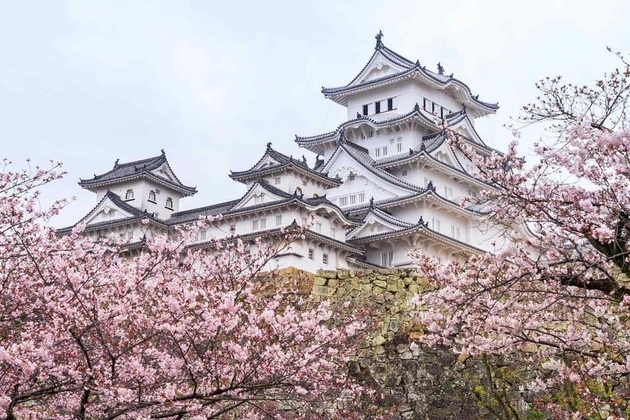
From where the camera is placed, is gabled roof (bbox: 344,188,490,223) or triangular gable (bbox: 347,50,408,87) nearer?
gabled roof (bbox: 344,188,490,223)

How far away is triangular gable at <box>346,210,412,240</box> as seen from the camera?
1272 inches

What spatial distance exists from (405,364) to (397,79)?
79.6 ft

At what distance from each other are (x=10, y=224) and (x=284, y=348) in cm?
330

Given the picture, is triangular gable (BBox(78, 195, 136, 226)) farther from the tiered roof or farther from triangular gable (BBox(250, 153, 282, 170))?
the tiered roof

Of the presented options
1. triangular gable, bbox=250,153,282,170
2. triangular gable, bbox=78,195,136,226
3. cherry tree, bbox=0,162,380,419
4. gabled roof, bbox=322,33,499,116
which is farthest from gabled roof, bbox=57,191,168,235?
cherry tree, bbox=0,162,380,419

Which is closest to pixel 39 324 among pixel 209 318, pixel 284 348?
pixel 209 318

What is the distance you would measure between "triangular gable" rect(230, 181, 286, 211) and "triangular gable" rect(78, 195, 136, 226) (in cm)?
556

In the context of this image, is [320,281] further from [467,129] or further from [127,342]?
[467,129]

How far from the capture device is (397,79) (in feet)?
128

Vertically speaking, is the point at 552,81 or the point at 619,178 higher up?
the point at 552,81

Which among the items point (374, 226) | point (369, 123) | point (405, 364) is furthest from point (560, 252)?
point (369, 123)

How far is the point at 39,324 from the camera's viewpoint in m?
8.46

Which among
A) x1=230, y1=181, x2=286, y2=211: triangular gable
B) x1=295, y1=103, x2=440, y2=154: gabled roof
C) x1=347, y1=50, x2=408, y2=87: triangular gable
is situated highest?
x1=347, y1=50, x2=408, y2=87: triangular gable

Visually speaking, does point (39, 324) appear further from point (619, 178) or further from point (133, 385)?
point (619, 178)
